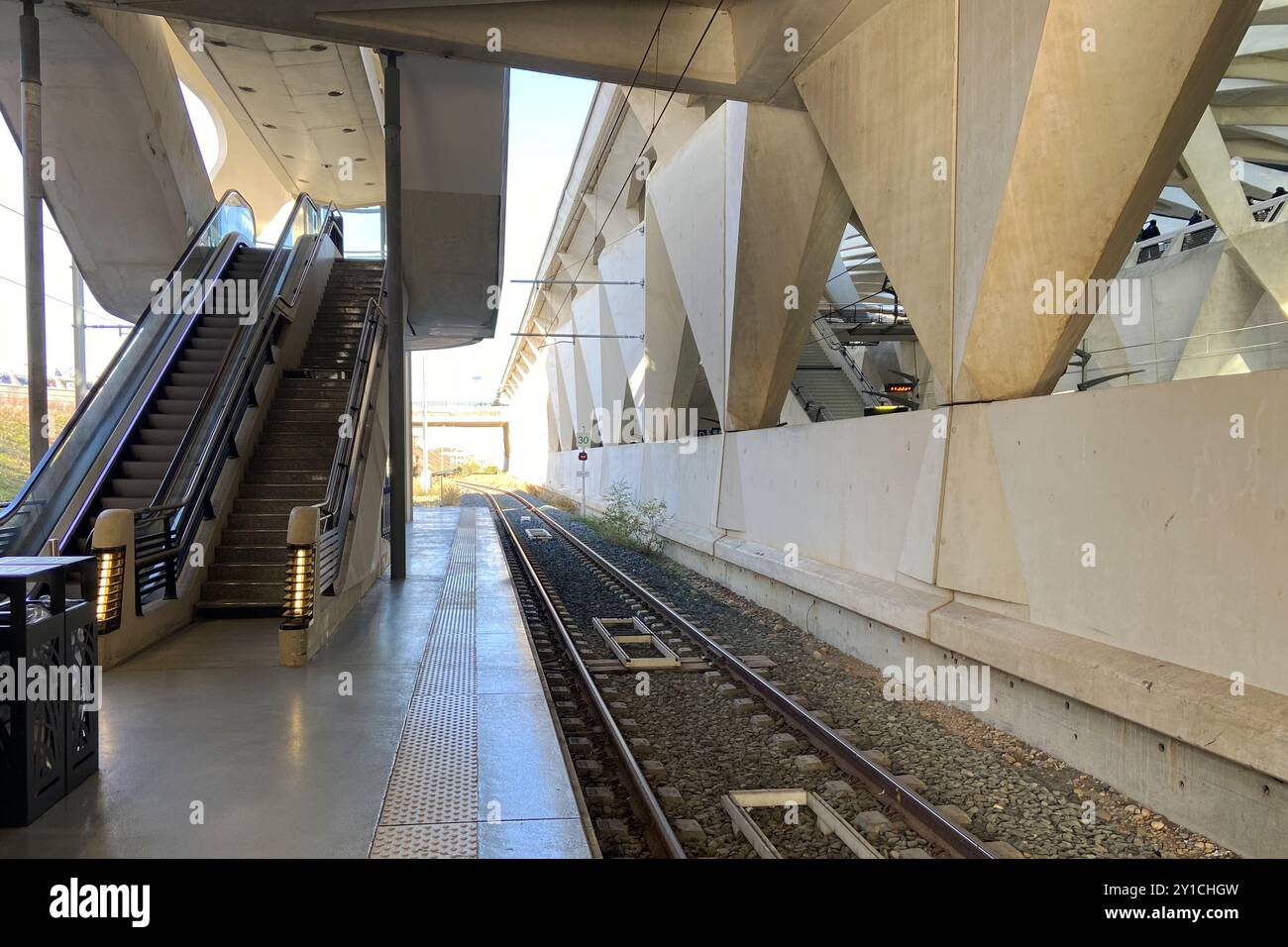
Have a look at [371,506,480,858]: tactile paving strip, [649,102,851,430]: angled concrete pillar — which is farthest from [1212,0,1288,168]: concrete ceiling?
[371,506,480,858]: tactile paving strip

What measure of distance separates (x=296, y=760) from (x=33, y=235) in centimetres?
857

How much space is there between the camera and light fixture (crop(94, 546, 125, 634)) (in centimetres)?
611

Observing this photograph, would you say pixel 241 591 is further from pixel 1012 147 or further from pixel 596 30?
pixel 1012 147

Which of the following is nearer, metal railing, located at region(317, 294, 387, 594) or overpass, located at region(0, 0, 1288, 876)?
overpass, located at region(0, 0, 1288, 876)

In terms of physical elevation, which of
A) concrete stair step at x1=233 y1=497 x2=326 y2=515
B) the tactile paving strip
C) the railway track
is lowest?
the railway track

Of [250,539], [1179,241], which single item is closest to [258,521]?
[250,539]

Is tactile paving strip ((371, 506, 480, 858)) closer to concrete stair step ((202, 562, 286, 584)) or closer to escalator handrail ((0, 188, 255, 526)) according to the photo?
concrete stair step ((202, 562, 286, 584))

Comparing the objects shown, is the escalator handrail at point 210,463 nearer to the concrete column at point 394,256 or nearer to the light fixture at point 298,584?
the light fixture at point 298,584

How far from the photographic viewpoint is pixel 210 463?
8320 millimetres

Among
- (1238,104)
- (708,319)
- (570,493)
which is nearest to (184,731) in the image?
(708,319)

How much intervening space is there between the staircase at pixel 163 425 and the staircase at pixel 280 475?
82 cm

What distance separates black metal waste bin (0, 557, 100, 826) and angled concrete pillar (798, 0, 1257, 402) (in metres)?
6.05
